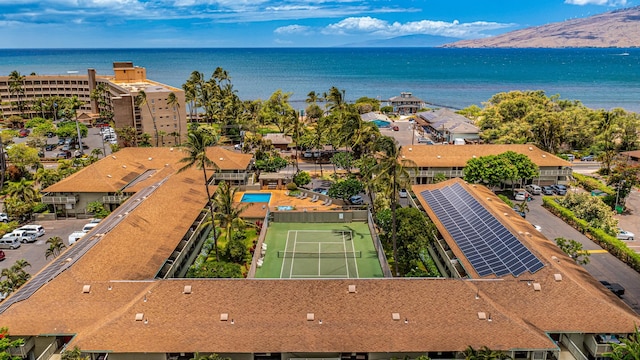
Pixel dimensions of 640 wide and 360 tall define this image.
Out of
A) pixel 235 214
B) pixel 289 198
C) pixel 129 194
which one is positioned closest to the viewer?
pixel 235 214

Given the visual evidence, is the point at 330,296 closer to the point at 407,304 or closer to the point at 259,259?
the point at 407,304

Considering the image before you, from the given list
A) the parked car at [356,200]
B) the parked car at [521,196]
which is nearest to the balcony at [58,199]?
the parked car at [356,200]

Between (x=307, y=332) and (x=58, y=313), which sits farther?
(x=58, y=313)

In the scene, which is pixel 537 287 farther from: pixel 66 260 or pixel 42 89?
pixel 42 89

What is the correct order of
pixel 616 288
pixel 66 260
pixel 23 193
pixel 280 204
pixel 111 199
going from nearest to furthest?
pixel 66 260 < pixel 616 288 < pixel 23 193 < pixel 111 199 < pixel 280 204

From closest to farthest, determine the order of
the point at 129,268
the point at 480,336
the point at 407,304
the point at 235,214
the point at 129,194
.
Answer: the point at 480,336 → the point at 407,304 → the point at 129,268 → the point at 235,214 → the point at 129,194

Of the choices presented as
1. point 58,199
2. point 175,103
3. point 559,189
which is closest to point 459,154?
point 559,189

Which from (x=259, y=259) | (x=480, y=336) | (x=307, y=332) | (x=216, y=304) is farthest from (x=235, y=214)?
(x=480, y=336)

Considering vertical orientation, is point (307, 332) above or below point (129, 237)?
below
